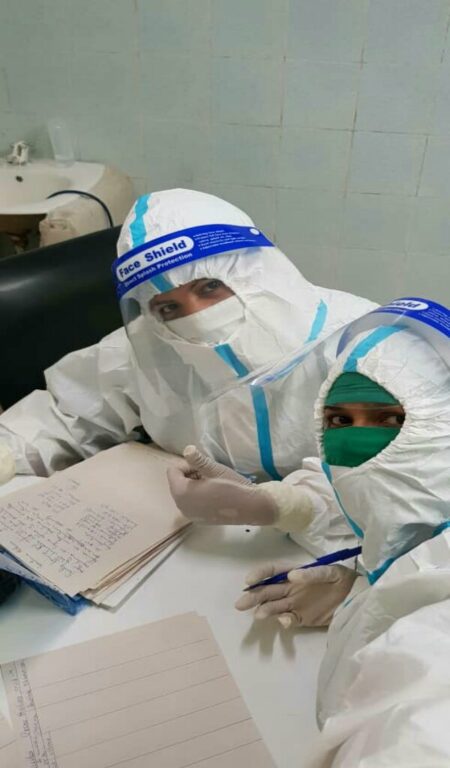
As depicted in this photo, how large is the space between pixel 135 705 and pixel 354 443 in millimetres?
404

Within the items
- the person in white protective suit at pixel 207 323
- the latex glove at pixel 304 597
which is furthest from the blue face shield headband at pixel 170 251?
the latex glove at pixel 304 597

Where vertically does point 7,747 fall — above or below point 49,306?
below

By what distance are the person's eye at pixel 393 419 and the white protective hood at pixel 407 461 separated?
20 millimetres

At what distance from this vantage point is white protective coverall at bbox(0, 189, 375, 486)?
98cm

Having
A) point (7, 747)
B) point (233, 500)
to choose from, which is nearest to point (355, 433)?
point (233, 500)

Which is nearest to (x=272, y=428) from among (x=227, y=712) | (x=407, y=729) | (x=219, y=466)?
(x=219, y=466)

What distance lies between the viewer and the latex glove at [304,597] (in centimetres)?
75

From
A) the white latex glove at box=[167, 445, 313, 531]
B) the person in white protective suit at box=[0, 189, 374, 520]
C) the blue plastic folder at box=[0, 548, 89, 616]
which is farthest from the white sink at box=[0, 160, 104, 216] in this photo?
the blue plastic folder at box=[0, 548, 89, 616]

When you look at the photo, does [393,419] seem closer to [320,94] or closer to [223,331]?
[223,331]

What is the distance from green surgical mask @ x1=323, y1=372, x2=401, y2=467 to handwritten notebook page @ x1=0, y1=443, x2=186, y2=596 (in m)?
0.33

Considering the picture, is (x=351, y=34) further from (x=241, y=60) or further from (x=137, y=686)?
(x=137, y=686)

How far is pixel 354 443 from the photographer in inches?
27.2

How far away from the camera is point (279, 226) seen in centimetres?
216

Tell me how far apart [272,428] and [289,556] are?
21 cm
